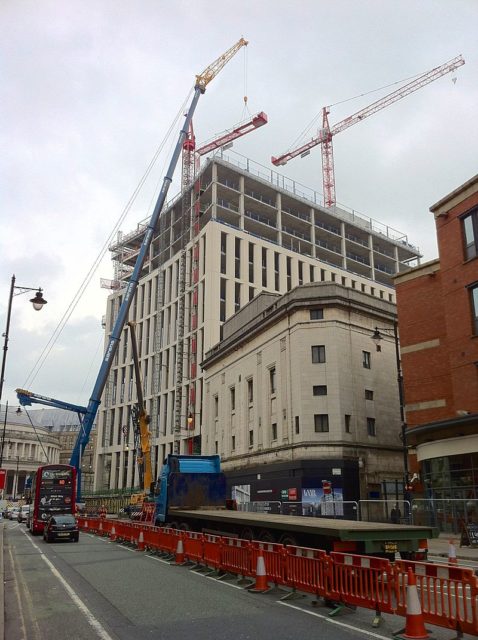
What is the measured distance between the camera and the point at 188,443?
224 ft

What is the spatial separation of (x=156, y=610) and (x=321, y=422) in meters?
31.7

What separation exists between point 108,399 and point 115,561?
258 ft

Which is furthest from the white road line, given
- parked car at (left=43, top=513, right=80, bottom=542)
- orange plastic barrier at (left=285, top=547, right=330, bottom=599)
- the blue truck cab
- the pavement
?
the pavement

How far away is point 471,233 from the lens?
29578 millimetres

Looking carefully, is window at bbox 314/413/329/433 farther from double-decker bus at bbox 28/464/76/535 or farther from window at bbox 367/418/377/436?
double-decker bus at bbox 28/464/76/535

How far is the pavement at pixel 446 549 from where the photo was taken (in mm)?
18959

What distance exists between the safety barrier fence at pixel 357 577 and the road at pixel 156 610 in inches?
14.4

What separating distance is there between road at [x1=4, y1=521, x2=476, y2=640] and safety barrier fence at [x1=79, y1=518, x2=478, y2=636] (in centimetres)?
37

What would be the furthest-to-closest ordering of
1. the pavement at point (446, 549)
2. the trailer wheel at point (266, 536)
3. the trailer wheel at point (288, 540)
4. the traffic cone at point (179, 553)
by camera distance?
the pavement at point (446, 549) < the traffic cone at point (179, 553) < the trailer wheel at point (266, 536) < the trailer wheel at point (288, 540)

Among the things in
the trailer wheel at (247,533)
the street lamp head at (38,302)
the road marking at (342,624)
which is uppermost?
the street lamp head at (38,302)

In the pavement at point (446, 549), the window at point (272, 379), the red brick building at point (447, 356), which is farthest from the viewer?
the window at point (272, 379)

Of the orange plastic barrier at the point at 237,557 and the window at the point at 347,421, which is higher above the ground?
the window at the point at 347,421

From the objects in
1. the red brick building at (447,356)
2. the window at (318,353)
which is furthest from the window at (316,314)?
the red brick building at (447,356)

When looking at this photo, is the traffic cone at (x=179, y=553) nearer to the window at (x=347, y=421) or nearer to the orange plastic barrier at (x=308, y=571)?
the orange plastic barrier at (x=308, y=571)
